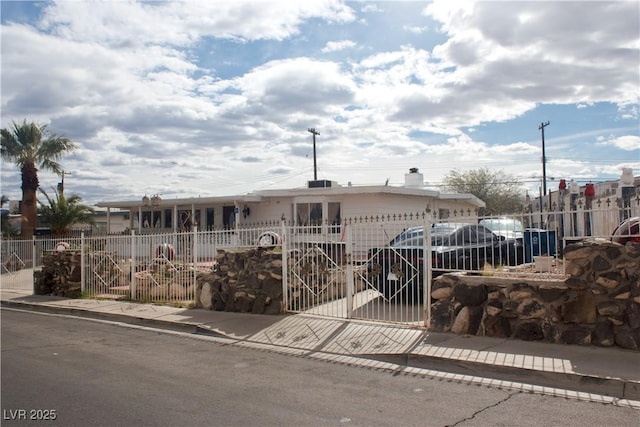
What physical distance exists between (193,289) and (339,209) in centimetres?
1087

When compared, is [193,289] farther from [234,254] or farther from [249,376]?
[249,376]

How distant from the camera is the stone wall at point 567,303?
7.35m

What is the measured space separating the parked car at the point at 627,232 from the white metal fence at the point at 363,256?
3 cm

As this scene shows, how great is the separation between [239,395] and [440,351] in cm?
299

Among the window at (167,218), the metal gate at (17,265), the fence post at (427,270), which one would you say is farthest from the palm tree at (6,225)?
the fence post at (427,270)

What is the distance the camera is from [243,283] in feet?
38.9

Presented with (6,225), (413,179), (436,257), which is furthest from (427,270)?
(6,225)

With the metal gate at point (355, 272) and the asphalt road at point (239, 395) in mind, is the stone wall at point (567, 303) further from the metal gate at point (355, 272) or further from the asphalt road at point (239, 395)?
the asphalt road at point (239, 395)

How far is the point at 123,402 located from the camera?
572 cm

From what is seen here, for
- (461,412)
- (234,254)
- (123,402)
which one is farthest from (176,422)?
(234,254)

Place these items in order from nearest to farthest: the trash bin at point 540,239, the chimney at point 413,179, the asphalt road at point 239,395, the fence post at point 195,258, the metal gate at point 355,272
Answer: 1. the asphalt road at point 239,395
2. the trash bin at point 540,239
3. the metal gate at point 355,272
4. the fence post at point 195,258
5. the chimney at point 413,179

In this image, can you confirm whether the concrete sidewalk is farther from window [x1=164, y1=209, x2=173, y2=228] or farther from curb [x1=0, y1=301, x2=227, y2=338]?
window [x1=164, y1=209, x2=173, y2=228]

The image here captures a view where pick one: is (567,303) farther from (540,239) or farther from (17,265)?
(17,265)

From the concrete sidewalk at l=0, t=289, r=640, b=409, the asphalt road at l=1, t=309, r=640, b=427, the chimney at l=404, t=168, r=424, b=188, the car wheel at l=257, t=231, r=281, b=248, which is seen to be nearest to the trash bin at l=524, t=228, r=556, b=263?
the concrete sidewalk at l=0, t=289, r=640, b=409
